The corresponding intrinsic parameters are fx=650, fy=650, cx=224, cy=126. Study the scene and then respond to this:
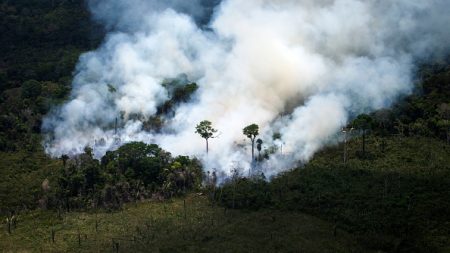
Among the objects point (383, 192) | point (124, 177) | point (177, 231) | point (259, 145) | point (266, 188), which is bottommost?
point (177, 231)

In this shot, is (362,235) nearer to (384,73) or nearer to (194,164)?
(194,164)

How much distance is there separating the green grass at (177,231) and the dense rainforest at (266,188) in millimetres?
360

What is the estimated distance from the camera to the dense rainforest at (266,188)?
105m

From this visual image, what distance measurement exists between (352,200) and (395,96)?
47237 millimetres

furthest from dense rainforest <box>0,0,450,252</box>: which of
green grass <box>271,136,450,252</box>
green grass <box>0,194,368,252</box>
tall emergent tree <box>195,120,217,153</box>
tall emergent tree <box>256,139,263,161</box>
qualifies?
tall emergent tree <box>256,139,263,161</box>

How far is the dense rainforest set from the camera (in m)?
105

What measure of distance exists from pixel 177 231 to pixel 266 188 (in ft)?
68.4

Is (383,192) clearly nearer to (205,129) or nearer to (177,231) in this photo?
(177,231)

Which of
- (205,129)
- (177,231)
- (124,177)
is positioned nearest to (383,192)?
(177,231)

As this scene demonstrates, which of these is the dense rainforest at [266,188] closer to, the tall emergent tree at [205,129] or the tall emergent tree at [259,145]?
the tall emergent tree at [205,129]

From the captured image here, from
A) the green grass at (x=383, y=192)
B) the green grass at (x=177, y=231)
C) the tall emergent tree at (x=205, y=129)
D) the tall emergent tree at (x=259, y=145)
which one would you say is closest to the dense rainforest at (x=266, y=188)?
the green grass at (x=383, y=192)

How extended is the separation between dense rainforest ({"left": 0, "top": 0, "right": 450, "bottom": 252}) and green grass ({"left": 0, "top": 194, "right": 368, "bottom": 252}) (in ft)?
1.18

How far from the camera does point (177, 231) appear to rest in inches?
4277

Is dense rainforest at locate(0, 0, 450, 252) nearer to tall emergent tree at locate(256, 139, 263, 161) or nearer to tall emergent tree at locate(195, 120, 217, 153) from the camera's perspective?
tall emergent tree at locate(195, 120, 217, 153)
